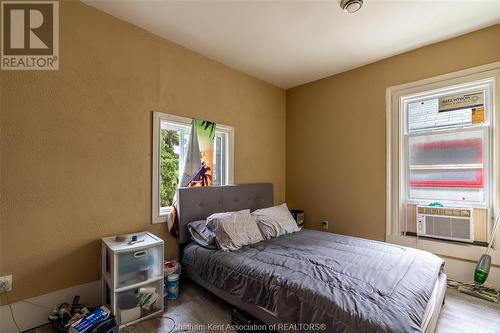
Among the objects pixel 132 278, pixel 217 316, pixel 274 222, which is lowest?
pixel 217 316

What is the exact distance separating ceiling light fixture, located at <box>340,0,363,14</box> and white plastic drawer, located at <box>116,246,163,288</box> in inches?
103

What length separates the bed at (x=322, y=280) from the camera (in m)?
1.32

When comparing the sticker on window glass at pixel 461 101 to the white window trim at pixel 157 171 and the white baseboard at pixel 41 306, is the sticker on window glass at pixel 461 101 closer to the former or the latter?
the white window trim at pixel 157 171

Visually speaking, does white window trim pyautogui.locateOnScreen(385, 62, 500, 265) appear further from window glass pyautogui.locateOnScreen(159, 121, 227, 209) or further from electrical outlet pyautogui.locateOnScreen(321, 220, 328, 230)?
window glass pyautogui.locateOnScreen(159, 121, 227, 209)

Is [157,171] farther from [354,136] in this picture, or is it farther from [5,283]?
[354,136]

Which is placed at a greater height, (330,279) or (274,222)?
(274,222)

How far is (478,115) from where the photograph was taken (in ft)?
8.19

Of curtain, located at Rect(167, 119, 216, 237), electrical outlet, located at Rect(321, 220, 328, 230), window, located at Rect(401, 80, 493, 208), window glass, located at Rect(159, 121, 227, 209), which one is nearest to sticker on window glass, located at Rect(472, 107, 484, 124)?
window, located at Rect(401, 80, 493, 208)

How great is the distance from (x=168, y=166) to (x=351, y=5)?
7.78 feet

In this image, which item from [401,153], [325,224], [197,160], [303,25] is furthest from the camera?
[325,224]

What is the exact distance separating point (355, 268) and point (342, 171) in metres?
1.81

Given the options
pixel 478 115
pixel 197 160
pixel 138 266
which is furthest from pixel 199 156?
pixel 478 115

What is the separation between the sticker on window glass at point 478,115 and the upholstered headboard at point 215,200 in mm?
2505

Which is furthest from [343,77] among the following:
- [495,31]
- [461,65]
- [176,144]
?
[176,144]
